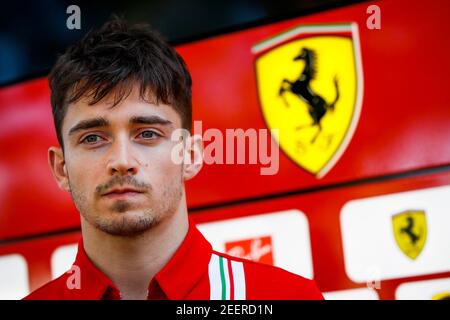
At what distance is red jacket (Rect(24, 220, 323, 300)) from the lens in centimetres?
131

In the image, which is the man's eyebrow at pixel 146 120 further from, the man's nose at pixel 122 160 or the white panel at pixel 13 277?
the white panel at pixel 13 277

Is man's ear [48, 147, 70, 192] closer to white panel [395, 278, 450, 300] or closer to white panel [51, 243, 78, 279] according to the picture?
white panel [51, 243, 78, 279]

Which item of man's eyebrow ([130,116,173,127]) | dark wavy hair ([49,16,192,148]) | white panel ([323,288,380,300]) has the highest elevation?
dark wavy hair ([49,16,192,148])

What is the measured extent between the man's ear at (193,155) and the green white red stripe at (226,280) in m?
0.20

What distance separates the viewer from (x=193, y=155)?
1444 mm

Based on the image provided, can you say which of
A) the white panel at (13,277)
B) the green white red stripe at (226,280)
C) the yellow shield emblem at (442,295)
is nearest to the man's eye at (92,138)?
the green white red stripe at (226,280)

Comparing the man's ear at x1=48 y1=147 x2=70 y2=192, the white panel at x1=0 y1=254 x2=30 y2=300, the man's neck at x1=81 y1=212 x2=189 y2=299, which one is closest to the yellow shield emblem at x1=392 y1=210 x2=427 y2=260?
the man's neck at x1=81 y1=212 x2=189 y2=299

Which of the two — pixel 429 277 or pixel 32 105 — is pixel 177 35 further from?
pixel 429 277

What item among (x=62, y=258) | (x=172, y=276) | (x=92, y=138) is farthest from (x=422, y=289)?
(x=62, y=258)

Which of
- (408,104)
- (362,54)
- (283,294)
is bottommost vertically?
(283,294)

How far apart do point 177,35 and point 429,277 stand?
0.93 metres

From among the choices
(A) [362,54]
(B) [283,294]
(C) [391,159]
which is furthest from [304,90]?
(B) [283,294]

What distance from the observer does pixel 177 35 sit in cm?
177

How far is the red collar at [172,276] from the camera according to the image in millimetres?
1301
